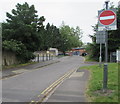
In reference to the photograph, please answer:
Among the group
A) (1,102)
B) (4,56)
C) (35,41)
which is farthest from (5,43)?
(1,102)

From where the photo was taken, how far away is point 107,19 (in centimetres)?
640

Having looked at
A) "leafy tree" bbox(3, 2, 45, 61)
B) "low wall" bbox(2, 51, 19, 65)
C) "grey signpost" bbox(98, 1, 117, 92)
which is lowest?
"low wall" bbox(2, 51, 19, 65)

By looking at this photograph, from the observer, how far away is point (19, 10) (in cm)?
2152

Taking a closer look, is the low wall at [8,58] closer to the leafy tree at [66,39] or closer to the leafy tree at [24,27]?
the leafy tree at [24,27]

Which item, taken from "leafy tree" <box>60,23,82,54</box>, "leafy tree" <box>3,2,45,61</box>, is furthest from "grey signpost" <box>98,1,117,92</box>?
"leafy tree" <box>60,23,82,54</box>

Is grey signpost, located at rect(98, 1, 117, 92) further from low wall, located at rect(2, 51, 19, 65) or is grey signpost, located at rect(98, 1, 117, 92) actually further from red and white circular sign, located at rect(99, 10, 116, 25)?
low wall, located at rect(2, 51, 19, 65)

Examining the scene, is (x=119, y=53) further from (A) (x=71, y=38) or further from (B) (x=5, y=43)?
(A) (x=71, y=38)

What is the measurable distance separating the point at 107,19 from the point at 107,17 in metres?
0.09

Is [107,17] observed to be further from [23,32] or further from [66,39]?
[66,39]

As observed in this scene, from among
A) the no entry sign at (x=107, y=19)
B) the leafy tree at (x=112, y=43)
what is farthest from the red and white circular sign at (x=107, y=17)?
the leafy tree at (x=112, y=43)

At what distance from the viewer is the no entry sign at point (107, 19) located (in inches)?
245

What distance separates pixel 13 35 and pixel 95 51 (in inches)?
604

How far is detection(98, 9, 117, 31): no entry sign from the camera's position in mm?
6230

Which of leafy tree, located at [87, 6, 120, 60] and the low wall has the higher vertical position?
leafy tree, located at [87, 6, 120, 60]
